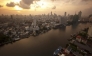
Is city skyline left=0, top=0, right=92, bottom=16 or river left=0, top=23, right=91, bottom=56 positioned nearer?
river left=0, top=23, right=91, bottom=56

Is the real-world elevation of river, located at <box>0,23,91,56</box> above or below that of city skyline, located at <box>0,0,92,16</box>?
below

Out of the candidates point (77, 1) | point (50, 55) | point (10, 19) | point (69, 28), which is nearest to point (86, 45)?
point (69, 28)

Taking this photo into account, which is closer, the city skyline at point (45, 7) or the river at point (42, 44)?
the river at point (42, 44)

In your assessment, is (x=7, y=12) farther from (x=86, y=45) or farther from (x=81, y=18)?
(x=86, y=45)

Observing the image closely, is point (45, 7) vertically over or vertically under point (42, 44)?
over
